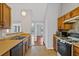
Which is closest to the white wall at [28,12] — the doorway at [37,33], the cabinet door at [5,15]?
the doorway at [37,33]

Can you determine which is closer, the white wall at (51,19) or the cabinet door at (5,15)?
the cabinet door at (5,15)

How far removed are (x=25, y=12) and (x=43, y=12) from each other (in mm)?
1301

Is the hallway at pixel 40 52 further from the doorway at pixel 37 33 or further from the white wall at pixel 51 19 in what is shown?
the doorway at pixel 37 33

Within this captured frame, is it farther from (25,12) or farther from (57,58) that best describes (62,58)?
(25,12)

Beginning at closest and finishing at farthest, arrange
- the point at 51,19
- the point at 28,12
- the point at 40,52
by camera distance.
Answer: the point at 40,52 < the point at 51,19 < the point at 28,12

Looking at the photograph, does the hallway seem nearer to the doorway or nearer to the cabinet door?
the cabinet door

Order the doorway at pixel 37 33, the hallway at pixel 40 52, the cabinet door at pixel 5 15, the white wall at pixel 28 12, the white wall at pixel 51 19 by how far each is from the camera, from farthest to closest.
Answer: the doorway at pixel 37 33
the white wall at pixel 28 12
the white wall at pixel 51 19
the hallway at pixel 40 52
the cabinet door at pixel 5 15

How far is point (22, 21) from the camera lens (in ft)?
28.2

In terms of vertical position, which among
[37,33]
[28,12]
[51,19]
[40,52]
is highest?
[28,12]

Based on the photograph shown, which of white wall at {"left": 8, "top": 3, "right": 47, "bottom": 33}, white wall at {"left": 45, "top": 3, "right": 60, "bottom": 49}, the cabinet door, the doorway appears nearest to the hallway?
white wall at {"left": 45, "top": 3, "right": 60, "bottom": 49}

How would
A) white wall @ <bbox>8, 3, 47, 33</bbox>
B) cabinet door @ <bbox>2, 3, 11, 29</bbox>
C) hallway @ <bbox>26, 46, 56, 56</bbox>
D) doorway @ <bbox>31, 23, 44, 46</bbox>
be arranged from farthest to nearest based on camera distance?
doorway @ <bbox>31, 23, 44, 46</bbox>
white wall @ <bbox>8, 3, 47, 33</bbox>
hallway @ <bbox>26, 46, 56, 56</bbox>
cabinet door @ <bbox>2, 3, 11, 29</bbox>

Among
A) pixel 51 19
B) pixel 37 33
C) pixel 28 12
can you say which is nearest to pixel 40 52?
pixel 51 19

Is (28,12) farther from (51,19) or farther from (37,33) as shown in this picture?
(37,33)

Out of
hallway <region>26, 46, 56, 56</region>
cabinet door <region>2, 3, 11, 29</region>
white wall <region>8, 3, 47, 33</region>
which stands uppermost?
white wall <region>8, 3, 47, 33</region>
